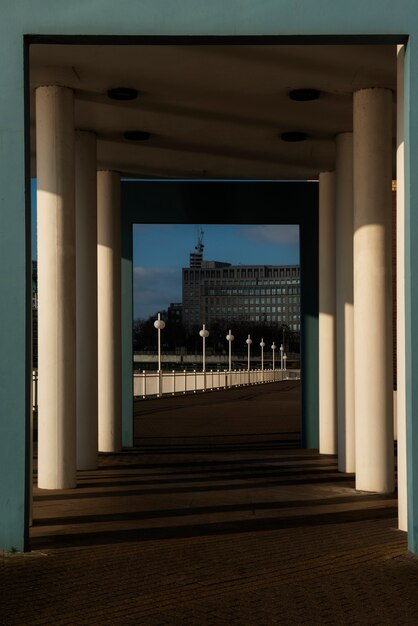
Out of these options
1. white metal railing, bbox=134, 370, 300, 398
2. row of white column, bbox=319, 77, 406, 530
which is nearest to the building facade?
white metal railing, bbox=134, 370, 300, 398

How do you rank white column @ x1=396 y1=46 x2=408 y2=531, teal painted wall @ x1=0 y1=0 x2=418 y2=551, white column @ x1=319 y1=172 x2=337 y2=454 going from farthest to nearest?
white column @ x1=319 y1=172 x2=337 y2=454, white column @ x1=396 y1=46 x2=408 y2=531, teal painted wall @ x1=0 y1=0 x2=418 y2=551

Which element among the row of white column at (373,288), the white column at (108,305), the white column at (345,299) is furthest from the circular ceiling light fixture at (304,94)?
the white column at (108,305)

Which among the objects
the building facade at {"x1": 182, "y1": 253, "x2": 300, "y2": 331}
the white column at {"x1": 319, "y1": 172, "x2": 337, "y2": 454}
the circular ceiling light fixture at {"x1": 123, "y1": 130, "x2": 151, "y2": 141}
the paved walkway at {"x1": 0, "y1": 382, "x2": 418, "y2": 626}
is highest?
the building facade at {"x1": 182, "y1": 253, "x2": 300, "y2": 331}

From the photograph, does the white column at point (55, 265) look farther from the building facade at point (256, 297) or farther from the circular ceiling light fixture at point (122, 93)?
the building facade at point (256, 297)

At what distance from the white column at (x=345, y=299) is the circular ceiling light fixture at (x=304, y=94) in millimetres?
1749

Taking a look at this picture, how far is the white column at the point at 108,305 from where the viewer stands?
15938mm

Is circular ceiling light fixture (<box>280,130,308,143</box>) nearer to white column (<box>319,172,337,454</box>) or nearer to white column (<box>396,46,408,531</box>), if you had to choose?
white column (<box>319,172,337,454</box>)

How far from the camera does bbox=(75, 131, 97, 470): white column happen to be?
13367 millimetres

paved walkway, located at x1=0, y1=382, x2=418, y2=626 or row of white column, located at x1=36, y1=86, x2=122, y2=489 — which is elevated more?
row of white column, located at x1=36, y1=86, x2=122, y2=489

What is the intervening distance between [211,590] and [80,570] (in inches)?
44.7

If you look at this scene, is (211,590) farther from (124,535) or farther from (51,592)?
(124,535)

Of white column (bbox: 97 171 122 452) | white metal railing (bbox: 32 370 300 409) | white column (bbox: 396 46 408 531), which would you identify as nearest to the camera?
white column (bbox: 396 46 408 531)

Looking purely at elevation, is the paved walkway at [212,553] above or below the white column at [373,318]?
below

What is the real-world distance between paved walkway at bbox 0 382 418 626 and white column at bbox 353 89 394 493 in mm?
521
